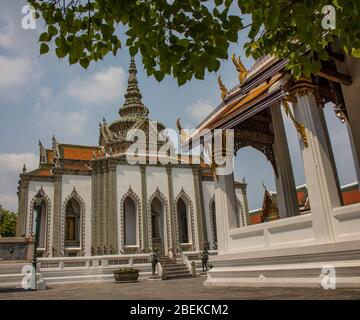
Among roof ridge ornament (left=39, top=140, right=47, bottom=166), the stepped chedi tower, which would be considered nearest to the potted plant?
the stepped chedi tower

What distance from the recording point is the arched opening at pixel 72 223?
26703 millimetres

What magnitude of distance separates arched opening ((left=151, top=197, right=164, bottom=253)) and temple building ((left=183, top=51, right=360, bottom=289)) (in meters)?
18.1

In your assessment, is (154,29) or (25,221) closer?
(154,29)

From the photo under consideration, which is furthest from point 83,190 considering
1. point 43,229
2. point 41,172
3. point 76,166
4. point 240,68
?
point 240,68

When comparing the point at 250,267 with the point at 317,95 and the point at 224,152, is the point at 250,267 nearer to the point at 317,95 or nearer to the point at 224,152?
the point at 224,152

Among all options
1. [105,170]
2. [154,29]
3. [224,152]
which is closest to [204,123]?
[224,152]

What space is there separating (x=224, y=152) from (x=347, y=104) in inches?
133

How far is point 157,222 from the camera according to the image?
95.0 feet

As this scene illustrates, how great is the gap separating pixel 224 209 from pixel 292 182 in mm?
2128

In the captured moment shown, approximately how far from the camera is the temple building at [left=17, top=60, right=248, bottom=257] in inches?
1006

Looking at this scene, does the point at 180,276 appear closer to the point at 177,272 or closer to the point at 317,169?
the point at 177,272

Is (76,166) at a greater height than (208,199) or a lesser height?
greater

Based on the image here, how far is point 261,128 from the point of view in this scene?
1070cm

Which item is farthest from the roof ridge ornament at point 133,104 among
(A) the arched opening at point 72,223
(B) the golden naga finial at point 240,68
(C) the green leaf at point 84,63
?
(C) the green leaf at point 84,63
